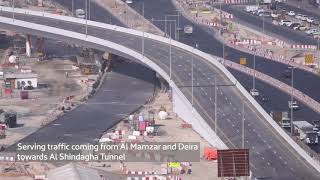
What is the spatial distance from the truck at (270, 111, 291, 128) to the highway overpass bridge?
8.21 ft

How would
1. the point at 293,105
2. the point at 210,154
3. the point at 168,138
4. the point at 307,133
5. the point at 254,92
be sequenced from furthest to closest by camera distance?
the point at 254,92 → the point at 293,105 → the point at 168,138 → the point at 307,133 → the point at 210,154

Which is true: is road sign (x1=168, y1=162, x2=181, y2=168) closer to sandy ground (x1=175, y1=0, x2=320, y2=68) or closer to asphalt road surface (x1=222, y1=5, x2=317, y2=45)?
sandy ground (x1=175, y1=0, x2=320, y2=68)

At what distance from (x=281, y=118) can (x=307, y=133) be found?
7193mm

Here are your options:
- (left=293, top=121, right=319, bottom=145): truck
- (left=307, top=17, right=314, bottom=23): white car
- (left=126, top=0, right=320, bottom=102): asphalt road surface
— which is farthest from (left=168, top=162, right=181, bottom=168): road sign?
(left=307, top=17, right=314, bottom=23): white car

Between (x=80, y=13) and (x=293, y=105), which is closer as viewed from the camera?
(x=293, y=105)

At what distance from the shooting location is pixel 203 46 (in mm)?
154250

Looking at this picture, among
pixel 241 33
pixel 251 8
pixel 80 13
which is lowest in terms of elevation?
pixel 241 33

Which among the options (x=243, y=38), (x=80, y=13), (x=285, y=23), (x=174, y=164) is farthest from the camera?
(x=80, y=13)

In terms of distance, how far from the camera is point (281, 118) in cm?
10600

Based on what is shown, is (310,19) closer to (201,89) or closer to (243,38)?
(243,38)

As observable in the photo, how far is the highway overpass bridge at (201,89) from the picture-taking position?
89562 millimetres

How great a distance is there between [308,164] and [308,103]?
92.3 ft

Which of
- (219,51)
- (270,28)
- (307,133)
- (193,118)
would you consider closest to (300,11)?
(270,28)

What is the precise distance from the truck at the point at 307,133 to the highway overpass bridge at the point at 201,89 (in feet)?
9.62
